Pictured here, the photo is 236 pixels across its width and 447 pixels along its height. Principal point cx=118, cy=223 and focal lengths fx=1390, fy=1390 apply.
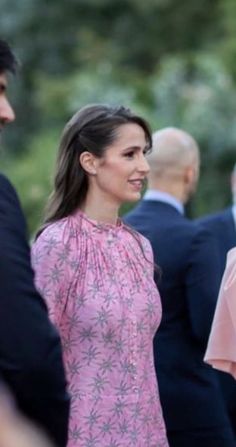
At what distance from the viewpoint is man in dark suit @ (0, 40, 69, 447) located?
3.30 metres

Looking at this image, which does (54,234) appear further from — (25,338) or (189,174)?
(189,174)

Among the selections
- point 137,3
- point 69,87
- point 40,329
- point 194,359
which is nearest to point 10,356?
point 40,329

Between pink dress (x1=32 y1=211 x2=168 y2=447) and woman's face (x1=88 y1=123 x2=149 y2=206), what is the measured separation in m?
0.21

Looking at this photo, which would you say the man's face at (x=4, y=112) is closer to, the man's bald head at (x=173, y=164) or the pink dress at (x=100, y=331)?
the pink dress at (x=100, y=331)

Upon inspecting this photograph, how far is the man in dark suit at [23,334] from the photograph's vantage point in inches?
130

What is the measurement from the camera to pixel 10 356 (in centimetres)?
330

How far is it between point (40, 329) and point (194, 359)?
6.61 feet

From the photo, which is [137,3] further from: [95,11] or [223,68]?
[223,68]

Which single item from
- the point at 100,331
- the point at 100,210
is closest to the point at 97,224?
the point at 100,210

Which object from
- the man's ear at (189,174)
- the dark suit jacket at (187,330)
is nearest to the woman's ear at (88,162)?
the dark suit jacket at (187,330)

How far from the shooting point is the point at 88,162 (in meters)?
4.52

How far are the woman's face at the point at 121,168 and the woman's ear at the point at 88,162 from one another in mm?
12

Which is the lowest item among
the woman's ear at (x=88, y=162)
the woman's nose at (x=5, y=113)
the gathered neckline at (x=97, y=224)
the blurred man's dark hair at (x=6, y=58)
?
the gathered neckline at (x=97, y=224)

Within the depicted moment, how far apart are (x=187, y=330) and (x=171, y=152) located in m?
0.77
